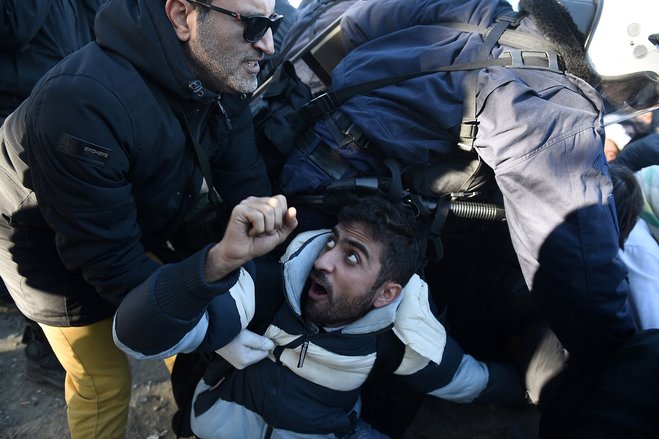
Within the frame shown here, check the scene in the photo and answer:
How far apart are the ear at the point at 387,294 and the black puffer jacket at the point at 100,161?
953mm

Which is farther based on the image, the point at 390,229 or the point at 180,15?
the point at 390,229

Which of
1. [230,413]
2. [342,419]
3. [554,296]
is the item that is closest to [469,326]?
[554,296]

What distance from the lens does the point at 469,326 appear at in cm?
283

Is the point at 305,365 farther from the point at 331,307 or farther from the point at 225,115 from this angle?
the point at 225,115

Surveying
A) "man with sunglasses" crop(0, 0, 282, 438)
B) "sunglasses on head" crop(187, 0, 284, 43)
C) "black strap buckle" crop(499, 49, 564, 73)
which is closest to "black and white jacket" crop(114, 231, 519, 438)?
"man with sunglasses" crop(0, 0, 282, 438)

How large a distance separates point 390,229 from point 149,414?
1815 mm

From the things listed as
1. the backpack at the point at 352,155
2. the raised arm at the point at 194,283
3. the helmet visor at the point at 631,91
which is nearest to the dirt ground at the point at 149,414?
the backpack at the point at 352,155

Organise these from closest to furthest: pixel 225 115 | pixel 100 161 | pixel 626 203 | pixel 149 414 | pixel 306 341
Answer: pixel 100 161 < pixel 225 115 < pixel 306 341 < pixel 626 203 < pixel 149 414

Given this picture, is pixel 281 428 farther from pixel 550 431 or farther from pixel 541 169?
pixel 541 169

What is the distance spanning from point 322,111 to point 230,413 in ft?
4.75

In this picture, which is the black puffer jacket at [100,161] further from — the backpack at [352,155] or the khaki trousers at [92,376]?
the backpack at [352,155]

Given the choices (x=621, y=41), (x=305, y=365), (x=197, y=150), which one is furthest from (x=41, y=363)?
(x=621, y=41)

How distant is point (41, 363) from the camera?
2.79 m

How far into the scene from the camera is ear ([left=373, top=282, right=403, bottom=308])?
82.6 inches
